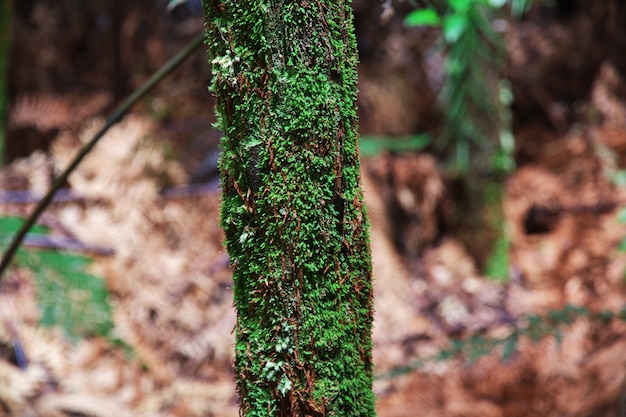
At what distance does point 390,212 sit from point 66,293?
7.64ft

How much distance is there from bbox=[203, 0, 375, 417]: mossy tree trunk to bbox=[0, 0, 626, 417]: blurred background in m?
0.76

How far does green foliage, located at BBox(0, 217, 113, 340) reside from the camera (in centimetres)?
250

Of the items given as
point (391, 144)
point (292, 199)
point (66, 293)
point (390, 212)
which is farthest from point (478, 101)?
point (292, 199)

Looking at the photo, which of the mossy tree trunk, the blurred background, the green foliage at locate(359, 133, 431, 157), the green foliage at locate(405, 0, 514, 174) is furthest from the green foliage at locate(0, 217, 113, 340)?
the green foliage at locate(405, 0, 514, 174)

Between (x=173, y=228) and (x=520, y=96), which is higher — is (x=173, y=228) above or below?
below

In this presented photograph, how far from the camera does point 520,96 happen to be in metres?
5.07

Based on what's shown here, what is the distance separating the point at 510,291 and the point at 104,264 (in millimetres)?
2489

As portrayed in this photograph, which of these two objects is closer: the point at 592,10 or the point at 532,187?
the point at 532,187

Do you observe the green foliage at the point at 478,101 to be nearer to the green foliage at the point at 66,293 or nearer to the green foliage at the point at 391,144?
the green foliage at the point at 391,144

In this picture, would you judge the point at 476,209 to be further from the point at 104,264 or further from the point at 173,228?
the point at 104,264

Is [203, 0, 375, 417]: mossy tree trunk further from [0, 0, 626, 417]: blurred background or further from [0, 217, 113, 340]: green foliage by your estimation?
[0, 217, 113, 340]: green foliage

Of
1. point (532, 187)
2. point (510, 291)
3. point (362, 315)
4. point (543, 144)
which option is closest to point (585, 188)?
point (532, 187)

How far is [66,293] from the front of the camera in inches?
100

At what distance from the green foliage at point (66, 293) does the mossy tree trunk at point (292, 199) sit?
5.75 feet
